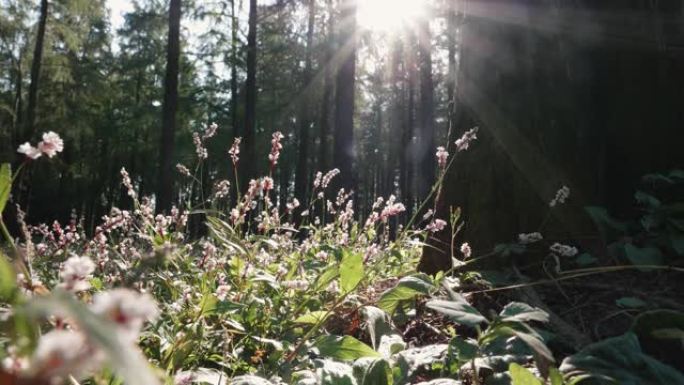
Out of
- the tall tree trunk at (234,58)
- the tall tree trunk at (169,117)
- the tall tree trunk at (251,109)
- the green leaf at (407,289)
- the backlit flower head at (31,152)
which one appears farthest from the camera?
the tall tree trunk at (234,58)

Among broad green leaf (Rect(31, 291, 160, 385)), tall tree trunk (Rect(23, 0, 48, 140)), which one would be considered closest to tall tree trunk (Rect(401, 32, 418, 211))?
tall tree trunk (Rect(23, 0, 48, 140))

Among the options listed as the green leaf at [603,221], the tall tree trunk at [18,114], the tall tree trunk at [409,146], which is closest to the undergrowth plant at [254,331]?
the green leaf at [603,221]

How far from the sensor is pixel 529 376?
1.13m

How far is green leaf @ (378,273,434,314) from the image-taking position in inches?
62.1

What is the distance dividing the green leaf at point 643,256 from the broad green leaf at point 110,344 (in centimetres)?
212

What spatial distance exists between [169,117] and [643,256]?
36.7 ft

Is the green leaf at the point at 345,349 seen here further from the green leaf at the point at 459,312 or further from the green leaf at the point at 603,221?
the green leaf at the point at 603,221

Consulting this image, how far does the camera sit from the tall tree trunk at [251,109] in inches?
615

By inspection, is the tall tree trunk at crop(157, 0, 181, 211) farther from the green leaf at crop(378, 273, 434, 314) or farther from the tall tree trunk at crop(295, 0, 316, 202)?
the green leaf at crop(378, 273, 434, 314)

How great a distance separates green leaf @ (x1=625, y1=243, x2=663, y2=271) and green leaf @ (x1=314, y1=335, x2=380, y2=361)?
1.17 m

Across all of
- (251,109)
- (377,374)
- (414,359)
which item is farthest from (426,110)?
(377,374)

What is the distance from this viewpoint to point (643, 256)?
204 cm

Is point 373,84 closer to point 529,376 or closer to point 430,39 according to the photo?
point 430,39

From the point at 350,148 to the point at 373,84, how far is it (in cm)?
1402
